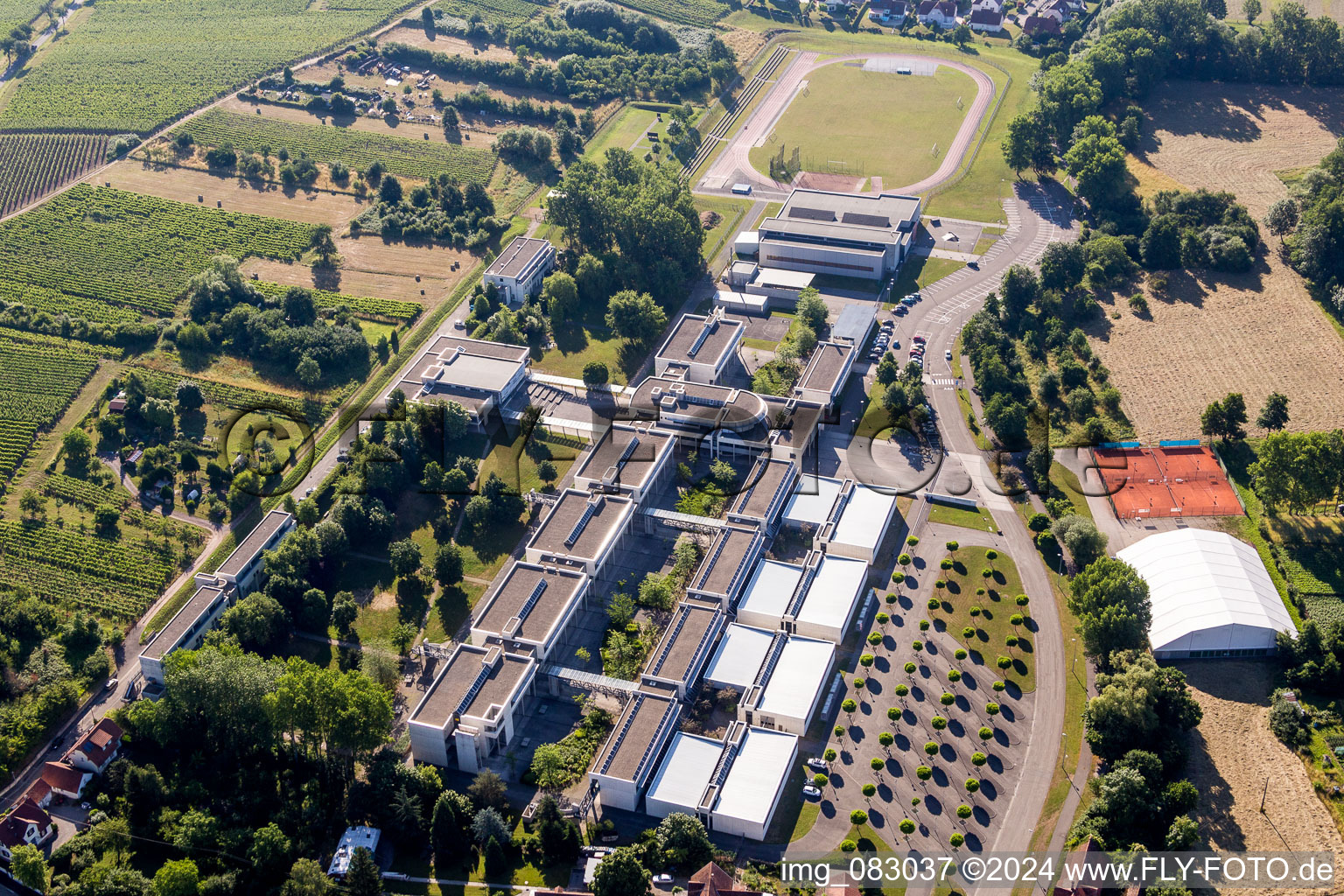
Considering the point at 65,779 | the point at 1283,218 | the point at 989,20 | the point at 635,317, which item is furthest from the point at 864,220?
the point at 65,779

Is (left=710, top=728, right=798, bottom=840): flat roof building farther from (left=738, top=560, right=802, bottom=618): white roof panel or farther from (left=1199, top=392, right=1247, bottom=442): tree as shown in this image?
(left=1199, top=392, right=1247, bottom=442): tree

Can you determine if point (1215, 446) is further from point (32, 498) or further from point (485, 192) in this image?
point (32, 498)

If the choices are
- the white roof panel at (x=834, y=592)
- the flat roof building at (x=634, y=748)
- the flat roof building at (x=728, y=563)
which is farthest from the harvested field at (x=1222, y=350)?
the flat roof building at (x=634, y=748)

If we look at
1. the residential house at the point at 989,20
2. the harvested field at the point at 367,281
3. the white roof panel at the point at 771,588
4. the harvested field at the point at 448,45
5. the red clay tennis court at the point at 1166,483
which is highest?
the residential house at the point at 989,20

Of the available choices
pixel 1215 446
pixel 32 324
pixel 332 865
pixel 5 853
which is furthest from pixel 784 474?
pixel 32 324

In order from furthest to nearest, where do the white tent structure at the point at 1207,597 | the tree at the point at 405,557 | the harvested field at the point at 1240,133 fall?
the harvested field at the point at 1240,133, the tree at the point at 405,557, the white tent structure at the point at 1207,597

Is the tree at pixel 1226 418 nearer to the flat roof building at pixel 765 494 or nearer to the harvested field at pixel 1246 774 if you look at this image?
the harvested field at pixel 1246 774
